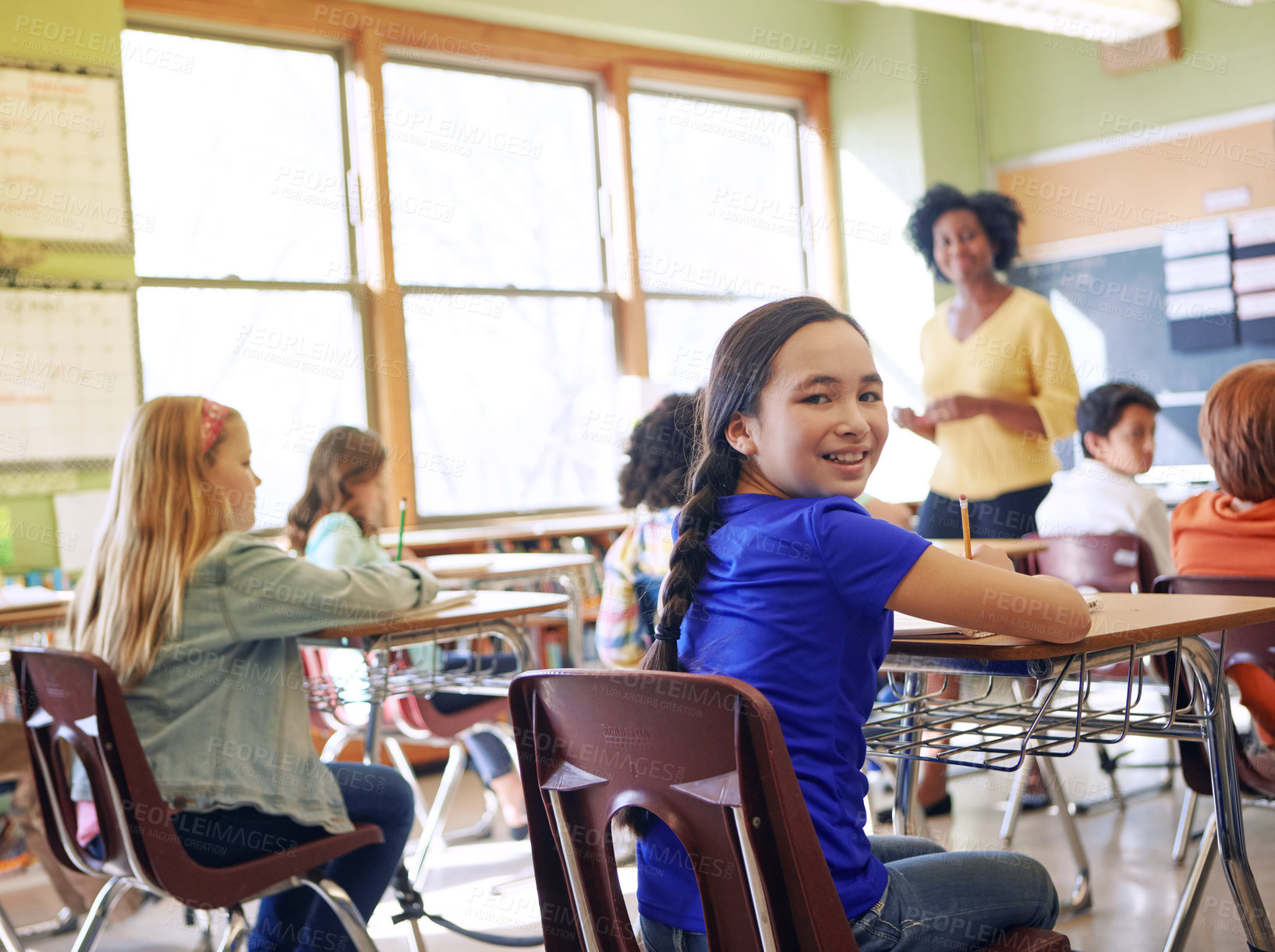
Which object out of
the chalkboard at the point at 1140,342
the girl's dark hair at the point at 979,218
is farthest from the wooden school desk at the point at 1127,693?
the chalkboard at the point at 1140,342

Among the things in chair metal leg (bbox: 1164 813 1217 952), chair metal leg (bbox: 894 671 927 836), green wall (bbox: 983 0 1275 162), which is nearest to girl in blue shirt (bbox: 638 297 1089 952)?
chair metal leg (bbox: 894 671 927 836)

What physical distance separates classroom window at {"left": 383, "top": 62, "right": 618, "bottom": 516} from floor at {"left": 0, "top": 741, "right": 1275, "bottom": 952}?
6.66ft

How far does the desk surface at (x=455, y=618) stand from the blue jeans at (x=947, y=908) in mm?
995

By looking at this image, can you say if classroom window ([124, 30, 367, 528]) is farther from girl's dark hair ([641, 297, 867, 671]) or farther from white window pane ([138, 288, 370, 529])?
girl's dark hair ([641, 297, 867, 671])

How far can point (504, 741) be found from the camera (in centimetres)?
347

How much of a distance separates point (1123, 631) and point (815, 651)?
15.4 inches

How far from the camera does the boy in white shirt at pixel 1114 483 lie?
3162mm

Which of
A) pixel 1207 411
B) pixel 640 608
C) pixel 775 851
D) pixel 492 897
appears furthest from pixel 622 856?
pixel 775 851

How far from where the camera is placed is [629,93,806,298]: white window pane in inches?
223

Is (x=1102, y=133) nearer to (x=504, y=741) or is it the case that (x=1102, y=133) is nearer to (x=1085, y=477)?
(x=1085, y=477)

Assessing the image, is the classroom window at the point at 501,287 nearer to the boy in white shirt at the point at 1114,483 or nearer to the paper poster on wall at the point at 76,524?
the paper poster on wall at the point at 76,524

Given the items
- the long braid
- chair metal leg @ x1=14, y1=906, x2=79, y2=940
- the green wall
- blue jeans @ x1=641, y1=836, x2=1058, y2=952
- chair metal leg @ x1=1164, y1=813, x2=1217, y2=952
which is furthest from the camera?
the green wall

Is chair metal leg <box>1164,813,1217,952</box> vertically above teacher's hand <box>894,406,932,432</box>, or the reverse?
teacher's hand <box>894,406,932,432</box>

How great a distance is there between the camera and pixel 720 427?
131 cm
